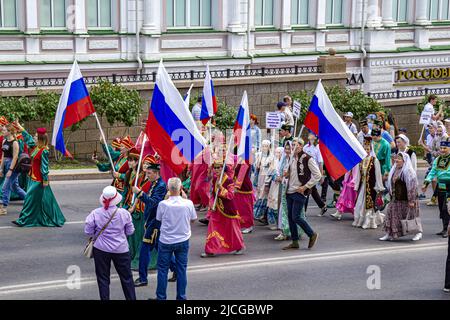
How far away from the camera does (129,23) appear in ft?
98.6

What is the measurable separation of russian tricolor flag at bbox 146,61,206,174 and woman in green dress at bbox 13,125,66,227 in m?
2.95

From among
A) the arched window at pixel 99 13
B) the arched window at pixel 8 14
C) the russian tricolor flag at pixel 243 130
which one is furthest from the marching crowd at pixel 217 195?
the arched window at pixel 99 13

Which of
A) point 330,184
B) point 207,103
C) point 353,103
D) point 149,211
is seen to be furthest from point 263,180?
point 353,103

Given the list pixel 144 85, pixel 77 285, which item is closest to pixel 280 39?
pixel 144 85

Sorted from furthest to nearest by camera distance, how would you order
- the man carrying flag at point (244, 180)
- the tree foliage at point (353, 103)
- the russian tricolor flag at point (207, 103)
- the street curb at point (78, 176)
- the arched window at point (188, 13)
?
the arched window at point (188, 13) < the tree foliage at point (353, 103) < the street curb at point (78, 176) < the russian tricolor flag at point (207, 103) < the man carrying flag at point (244, 180)

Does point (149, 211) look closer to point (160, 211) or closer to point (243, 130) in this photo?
point (160, 211)

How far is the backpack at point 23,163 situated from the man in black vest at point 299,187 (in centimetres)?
480

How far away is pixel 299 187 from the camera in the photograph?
15711 mm

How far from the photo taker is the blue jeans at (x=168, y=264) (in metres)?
12.5

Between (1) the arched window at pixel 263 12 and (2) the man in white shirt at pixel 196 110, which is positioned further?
(1) the arched window at pixel 263 12

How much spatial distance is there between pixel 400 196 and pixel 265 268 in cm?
315

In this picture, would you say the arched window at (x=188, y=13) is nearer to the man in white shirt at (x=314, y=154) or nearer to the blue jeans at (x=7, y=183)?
the man in white shirt at (x=314, y=154)

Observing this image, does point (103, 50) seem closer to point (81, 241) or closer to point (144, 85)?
point (144, 85)
